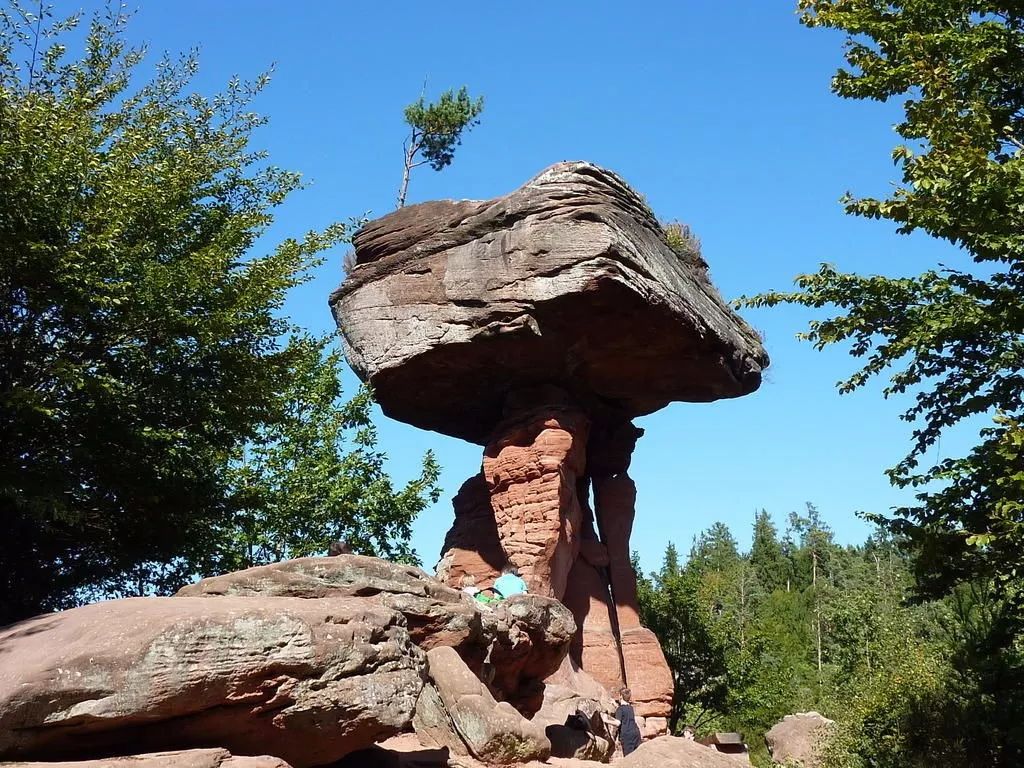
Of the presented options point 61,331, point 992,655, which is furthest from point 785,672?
point 61,331

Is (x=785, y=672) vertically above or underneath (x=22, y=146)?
underneath

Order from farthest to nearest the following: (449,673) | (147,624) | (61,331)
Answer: (61,331)
(449,673)
(147,624)

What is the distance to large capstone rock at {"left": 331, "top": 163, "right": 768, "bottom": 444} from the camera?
16.6 meters

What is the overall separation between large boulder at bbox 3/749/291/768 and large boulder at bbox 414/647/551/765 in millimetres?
2936

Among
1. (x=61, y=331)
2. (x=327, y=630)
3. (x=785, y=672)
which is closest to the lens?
(x=327, y=630)

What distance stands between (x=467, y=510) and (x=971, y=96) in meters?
12.1

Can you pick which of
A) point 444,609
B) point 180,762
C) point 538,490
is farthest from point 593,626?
point 180,762

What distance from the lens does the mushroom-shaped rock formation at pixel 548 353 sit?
659 inches

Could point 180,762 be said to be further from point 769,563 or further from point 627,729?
point 769,563

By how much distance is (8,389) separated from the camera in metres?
10.6

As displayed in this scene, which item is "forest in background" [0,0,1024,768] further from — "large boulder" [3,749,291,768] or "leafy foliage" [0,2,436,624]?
"large boulder" [3,749,291,768]

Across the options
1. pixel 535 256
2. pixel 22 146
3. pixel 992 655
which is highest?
pixel 535 256

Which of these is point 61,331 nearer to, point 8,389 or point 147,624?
point 8,389

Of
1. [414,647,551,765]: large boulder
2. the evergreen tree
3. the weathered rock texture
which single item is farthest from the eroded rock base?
the evergreen tree
